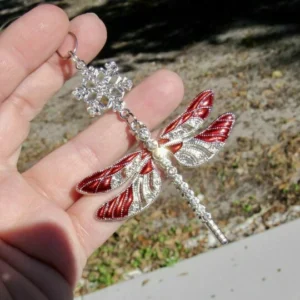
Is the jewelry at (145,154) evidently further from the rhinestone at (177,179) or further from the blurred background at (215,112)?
the blurred background at (215,112)

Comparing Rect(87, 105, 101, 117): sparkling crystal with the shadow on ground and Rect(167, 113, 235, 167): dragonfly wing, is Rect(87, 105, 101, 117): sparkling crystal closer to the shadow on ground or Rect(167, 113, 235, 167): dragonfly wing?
Rect(167, 113, 235, 167): dragonfly wing

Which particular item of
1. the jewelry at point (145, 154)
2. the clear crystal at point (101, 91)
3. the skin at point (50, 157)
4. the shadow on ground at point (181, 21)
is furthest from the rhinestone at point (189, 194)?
the shadow on ground at point (181, 21)

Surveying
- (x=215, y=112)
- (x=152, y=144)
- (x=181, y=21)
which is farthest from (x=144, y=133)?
(x=181, y=21)

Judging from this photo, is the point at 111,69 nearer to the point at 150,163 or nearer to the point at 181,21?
the point at 150,163

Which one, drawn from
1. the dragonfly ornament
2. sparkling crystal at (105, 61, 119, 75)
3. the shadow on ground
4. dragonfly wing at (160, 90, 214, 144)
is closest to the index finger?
sparkling crystal at (105, 61, 119, 75)

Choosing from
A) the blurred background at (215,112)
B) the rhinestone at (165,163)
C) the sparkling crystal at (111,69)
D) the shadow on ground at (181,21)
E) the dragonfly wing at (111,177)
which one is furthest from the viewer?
the shadow on ground at (181,21)

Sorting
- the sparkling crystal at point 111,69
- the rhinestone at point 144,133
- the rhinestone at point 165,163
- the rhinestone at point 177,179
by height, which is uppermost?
the sparkling crystal at point 111,69

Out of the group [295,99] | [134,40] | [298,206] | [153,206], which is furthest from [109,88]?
[134,40]
